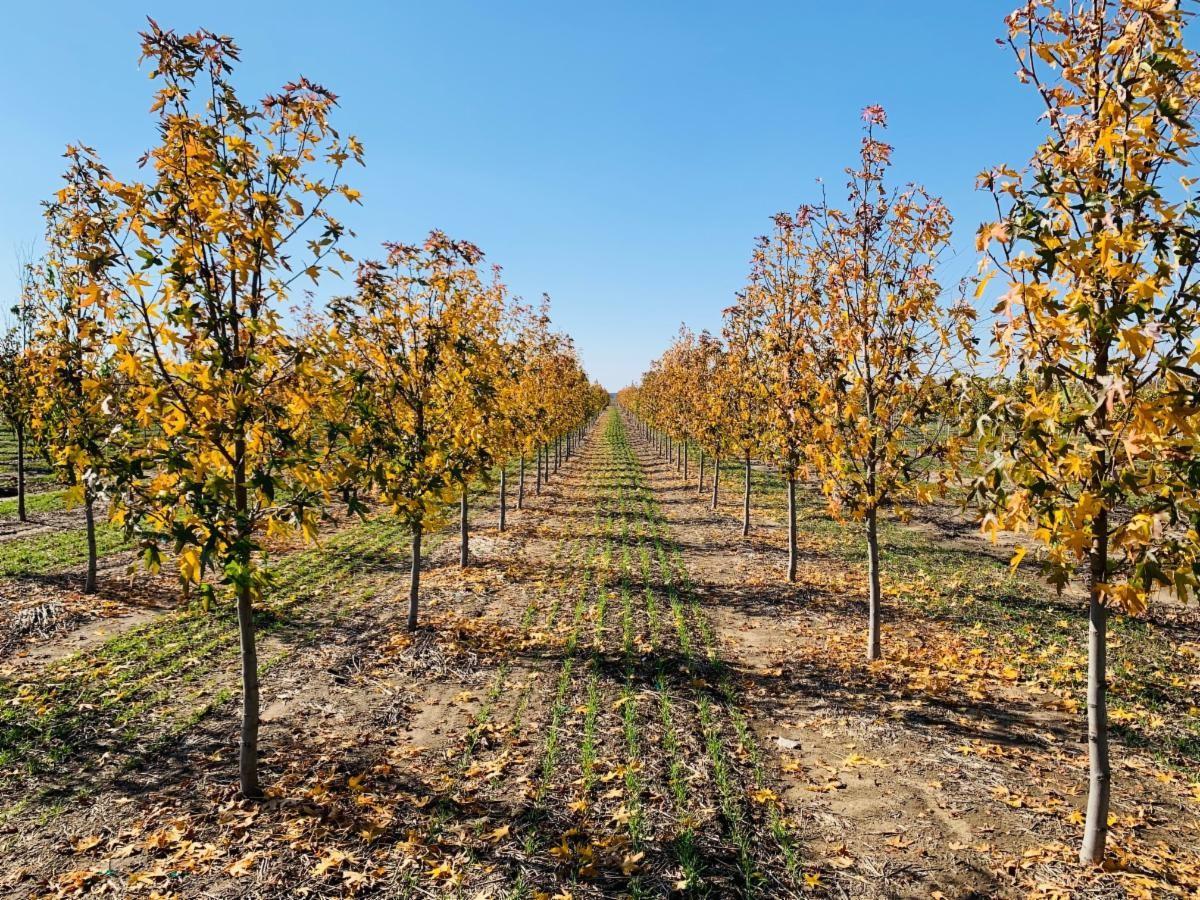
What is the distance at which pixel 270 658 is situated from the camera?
29.1 feet

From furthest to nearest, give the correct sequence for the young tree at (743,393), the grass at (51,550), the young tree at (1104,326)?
the young tree at (743,393), the grass at (51,550), the young tree at (1104,326)

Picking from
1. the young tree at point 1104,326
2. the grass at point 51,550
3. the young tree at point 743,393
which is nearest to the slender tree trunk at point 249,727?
the young tree at point 1104,326

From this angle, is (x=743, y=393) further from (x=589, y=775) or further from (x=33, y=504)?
(x=33, y=504)

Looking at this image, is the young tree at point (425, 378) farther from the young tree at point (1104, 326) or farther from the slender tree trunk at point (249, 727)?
the young tree at point (1104, 326)

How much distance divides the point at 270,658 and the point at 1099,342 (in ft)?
33.2

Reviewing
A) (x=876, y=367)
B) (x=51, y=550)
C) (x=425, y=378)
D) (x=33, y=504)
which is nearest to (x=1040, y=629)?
(x=876, y=367)

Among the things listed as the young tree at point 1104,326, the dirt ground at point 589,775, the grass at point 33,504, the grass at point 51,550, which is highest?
the young tree at point 1104,326

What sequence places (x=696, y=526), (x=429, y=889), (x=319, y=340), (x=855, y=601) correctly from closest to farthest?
(x=429, y=889)
(x=319, y=340)
(x=855, y=601)
(x=696, y=526)

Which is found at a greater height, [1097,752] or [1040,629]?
[1097,752]

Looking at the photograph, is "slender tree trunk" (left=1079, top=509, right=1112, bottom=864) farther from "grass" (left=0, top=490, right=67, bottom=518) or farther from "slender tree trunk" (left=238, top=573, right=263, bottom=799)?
"grass" (left=0, top=490, right=67, bottom=518)

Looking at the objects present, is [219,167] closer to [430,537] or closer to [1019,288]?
[1019,288]

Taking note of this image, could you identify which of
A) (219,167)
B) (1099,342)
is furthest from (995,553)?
(219,167)

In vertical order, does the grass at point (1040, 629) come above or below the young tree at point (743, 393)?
below

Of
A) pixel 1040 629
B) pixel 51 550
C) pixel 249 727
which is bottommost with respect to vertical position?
pixel 1040 629
